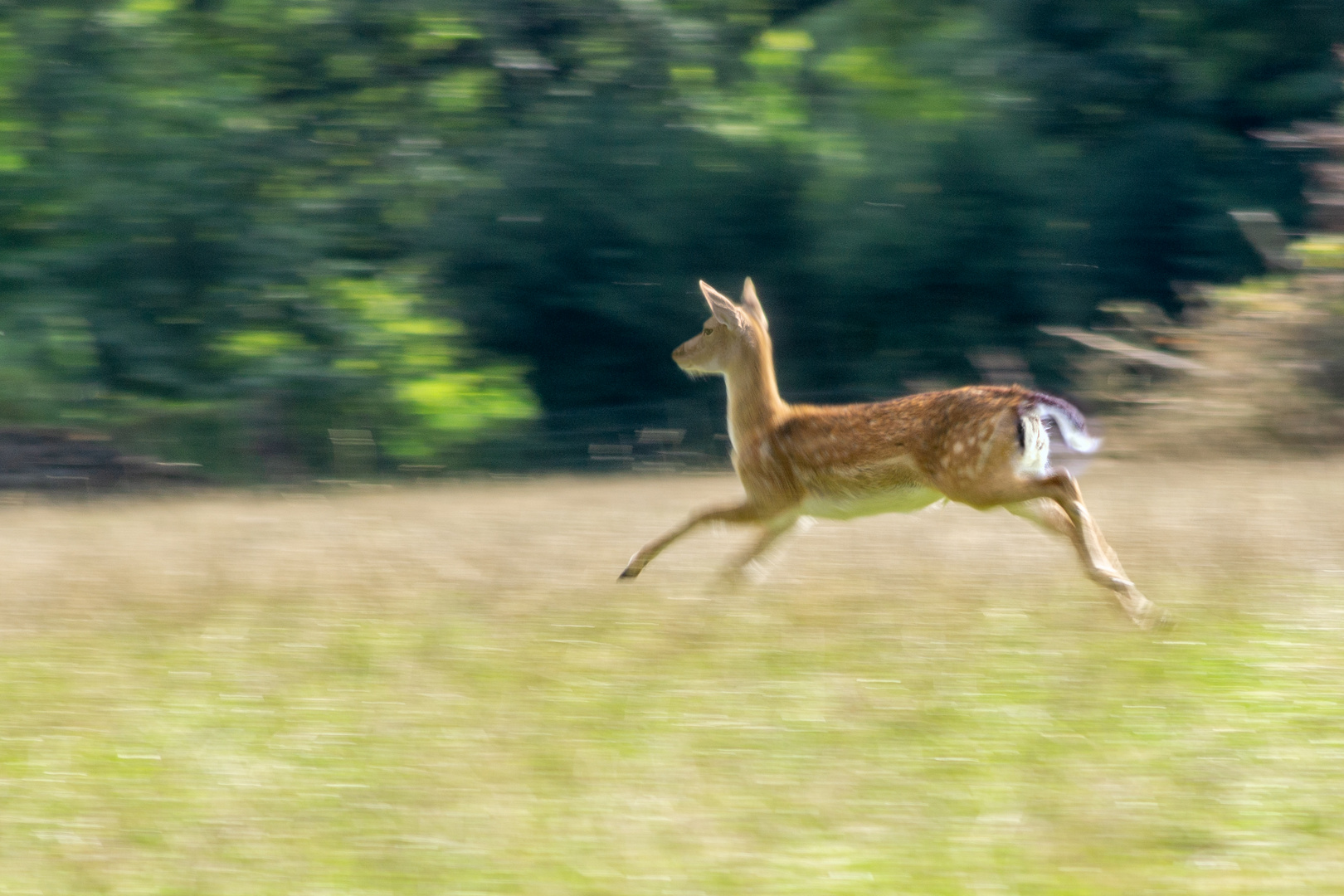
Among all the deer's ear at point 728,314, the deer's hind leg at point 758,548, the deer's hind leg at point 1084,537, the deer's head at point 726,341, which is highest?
the deer's ear at point 728,314

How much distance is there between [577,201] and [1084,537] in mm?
10121

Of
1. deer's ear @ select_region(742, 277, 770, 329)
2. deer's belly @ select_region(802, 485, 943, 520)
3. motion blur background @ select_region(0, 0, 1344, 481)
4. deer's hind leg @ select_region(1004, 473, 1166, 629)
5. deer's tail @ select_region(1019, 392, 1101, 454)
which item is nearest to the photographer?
deer's hind leg @ select_region(1004, 473, 1166, 629)

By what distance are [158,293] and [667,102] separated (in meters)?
5.01

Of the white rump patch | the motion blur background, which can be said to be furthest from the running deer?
the motion blur background

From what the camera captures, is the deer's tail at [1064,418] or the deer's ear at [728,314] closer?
the deer's tail at [1064,418]

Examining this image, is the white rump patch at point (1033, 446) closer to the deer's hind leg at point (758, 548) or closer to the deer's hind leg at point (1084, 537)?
the deer's hind leg at point (1084, 537)

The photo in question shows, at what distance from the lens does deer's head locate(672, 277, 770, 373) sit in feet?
23.1

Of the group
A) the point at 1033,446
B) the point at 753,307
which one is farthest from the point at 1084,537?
the point at 753,307

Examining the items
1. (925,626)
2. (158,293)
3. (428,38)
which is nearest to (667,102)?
(428,38)

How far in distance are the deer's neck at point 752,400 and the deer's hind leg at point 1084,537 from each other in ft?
4.16

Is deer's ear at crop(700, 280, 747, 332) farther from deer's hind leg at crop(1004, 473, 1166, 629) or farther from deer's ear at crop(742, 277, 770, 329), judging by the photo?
deer's hind leg at crop(1004, 473, 1166, 629)

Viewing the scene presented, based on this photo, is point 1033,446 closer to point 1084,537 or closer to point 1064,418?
point 1064,418

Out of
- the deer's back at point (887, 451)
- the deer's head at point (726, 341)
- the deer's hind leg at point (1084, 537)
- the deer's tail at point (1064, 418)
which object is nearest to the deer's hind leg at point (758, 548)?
the deer's back at point (887, 451)

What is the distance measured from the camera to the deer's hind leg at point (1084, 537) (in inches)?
224
